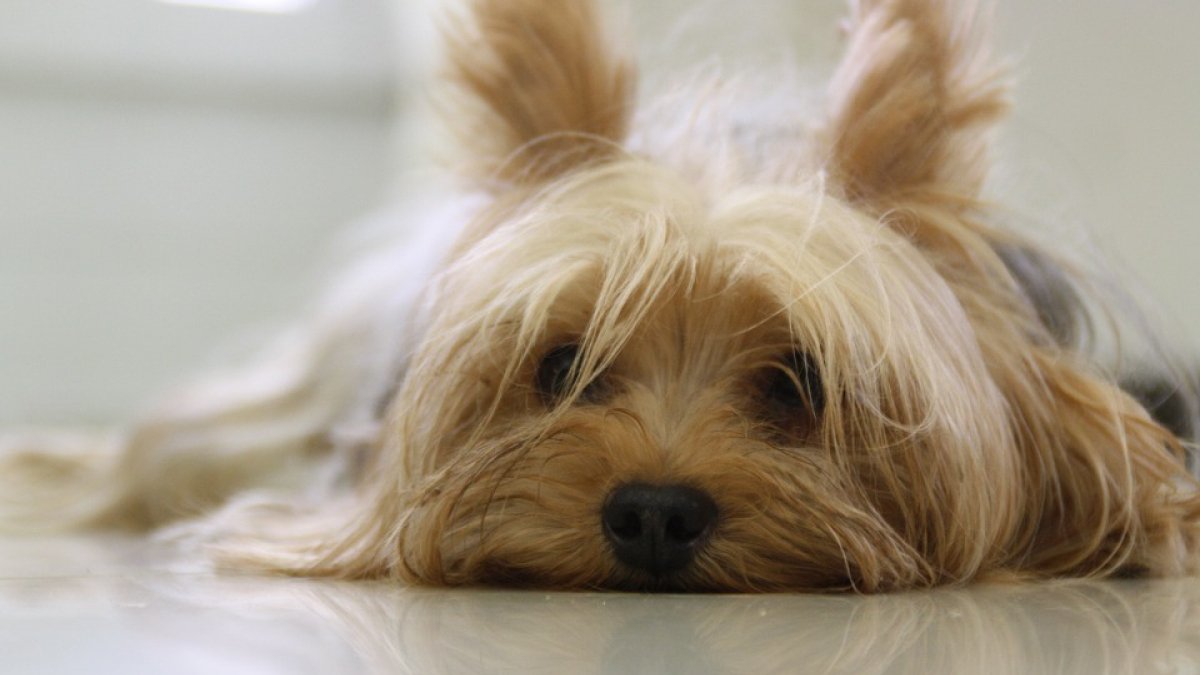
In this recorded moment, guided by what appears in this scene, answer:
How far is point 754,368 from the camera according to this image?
1.61 metres

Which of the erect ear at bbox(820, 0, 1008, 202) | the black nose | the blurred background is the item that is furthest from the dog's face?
the blurred background

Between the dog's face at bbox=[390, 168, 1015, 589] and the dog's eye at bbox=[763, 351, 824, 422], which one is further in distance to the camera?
the dog's eye at bbox=[763, 351, 824, 422]

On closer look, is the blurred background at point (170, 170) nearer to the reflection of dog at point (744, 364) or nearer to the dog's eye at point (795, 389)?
the reflection of dog at point (744, 364)

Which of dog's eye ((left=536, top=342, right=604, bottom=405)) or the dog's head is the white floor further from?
dog's eye ((left=536, top=342, right=604, bottom=405))

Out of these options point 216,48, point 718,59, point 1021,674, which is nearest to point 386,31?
point 216,48

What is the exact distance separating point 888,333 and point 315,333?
6.08 feet

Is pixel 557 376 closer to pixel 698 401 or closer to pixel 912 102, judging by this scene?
pixel 698 401

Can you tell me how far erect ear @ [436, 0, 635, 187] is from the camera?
6.01ft

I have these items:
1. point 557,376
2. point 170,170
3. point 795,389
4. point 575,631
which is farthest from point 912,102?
point 170,170

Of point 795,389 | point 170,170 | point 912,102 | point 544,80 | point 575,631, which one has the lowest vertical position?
point 575,631

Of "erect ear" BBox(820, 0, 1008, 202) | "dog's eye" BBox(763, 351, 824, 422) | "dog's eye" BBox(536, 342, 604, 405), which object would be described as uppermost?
"erect ear" BBox(820, 0, 1008, 202)

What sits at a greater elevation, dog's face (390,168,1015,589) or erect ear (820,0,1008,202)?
erect ear (820,0,1008,202)

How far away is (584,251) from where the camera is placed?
162cm

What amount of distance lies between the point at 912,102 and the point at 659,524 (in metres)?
0.64
